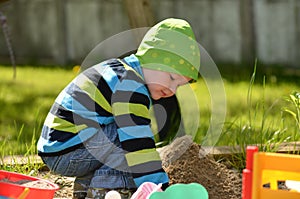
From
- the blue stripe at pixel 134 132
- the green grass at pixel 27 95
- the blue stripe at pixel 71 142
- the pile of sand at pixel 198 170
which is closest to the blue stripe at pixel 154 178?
the blue stripe at pixel 134 132

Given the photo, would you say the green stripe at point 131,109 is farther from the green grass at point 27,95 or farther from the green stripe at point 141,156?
the green grass at point 27,95

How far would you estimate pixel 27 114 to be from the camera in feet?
19.7

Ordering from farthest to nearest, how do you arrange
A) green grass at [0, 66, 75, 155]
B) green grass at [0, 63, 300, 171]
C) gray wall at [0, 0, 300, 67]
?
gray wall at [0, 0, 300, 67]
green grass at [0, 66, 75, 155]
green grass at [0, 63, 300, 171]

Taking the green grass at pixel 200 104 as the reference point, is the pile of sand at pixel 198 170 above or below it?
above

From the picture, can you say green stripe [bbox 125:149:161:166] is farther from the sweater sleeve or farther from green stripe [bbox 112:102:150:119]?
green stripe [bbox 112:102:150:119]

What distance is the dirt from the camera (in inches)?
128

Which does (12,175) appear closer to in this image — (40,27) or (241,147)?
(241,147)

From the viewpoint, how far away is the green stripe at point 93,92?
2.97 m

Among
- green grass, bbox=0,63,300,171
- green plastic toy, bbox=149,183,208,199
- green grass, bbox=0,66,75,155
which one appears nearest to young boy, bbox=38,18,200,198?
green plastic toy, bbox=149,183,208,199

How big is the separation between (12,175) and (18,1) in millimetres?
7034

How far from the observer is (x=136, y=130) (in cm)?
286

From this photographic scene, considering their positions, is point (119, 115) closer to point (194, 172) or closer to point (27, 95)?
point (194, 172)

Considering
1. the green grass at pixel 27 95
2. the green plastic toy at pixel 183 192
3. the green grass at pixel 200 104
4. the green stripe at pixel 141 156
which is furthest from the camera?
the green grass at pixel 27 95

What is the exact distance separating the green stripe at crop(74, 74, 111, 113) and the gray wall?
200 inches
